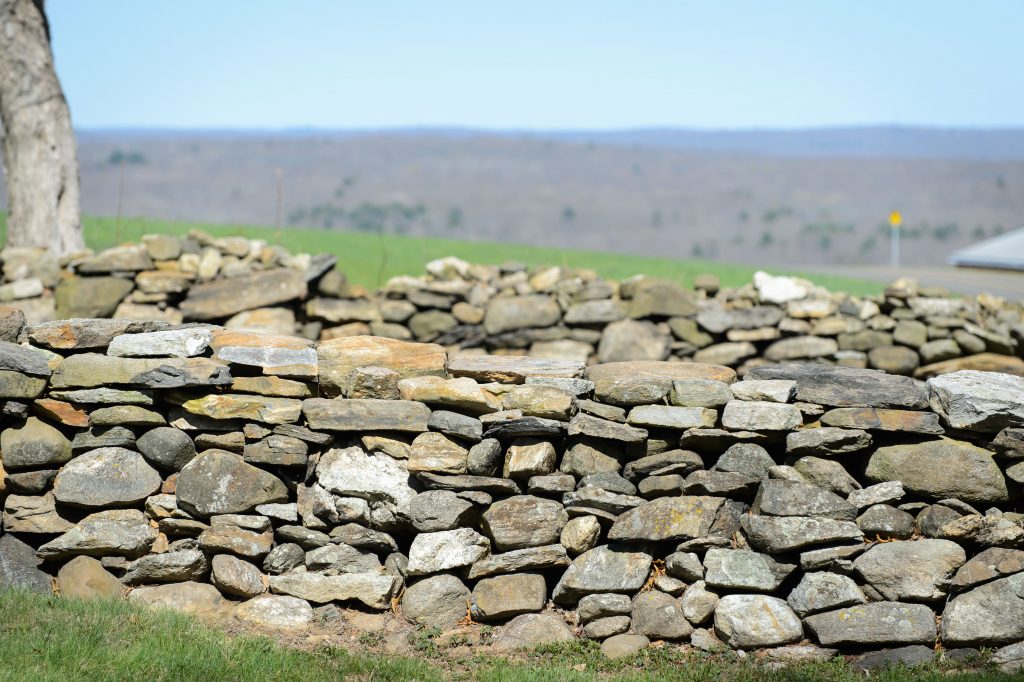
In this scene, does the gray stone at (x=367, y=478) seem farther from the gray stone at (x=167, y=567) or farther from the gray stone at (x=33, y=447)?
the gray stone at (x=33, y=447)

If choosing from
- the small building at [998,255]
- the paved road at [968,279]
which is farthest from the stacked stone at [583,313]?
the small building at [998,255]

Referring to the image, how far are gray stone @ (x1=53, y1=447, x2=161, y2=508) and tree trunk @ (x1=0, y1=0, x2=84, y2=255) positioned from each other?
25.5 feet

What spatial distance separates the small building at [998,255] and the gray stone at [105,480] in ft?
70.5

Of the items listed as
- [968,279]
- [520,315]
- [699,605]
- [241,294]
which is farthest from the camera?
[968,279]

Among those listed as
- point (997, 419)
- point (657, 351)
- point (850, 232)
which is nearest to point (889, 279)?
point (657, 351)

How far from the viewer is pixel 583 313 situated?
1231cm

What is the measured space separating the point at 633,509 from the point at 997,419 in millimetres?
2146

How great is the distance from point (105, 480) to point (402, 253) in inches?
404

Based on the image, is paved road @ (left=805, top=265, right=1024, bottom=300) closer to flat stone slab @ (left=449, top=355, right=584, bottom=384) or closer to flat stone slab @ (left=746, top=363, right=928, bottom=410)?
flat stone slab @ (left=746, top=363, right=928, bottom=410)

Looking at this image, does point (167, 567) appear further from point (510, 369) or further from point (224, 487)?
point (510, 369)

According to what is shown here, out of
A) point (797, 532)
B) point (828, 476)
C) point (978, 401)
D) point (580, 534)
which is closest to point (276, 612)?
point (580, 534)

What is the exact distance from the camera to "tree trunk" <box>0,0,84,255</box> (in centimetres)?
1252

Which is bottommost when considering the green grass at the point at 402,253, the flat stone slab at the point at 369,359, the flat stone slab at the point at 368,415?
the flat stone slab at the point at 368,415

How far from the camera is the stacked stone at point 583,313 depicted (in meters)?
12.0
